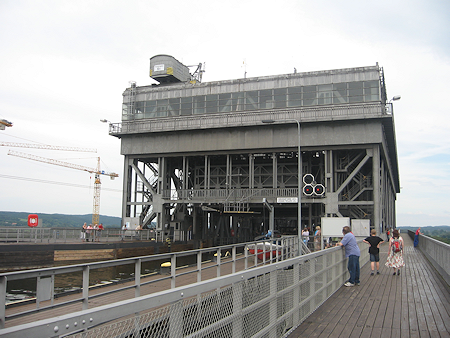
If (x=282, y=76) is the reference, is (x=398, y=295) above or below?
below

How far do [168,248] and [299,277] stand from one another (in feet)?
113

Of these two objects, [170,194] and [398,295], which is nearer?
[398,295]

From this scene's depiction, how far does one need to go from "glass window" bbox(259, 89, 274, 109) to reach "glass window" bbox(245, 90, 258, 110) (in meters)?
0.54

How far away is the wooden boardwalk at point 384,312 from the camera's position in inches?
318

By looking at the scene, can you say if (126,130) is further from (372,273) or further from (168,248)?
(372,273)

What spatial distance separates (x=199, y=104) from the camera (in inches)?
1764

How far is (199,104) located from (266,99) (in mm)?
7482

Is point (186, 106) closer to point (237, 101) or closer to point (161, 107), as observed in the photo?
point (161, 107)

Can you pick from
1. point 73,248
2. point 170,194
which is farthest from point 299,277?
point 170,194

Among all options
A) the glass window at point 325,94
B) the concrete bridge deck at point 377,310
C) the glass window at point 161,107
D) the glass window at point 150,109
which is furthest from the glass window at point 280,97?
the concrete bridge deck at point 377,310

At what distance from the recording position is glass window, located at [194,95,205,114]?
1759 inches

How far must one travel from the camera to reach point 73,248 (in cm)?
3250

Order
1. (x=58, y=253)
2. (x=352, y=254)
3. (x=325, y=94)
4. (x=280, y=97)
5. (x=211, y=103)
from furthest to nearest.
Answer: (x=211, y=103) → (x=280, y=97) → (x=325, y=94) → (x=58, y=253) → (x=352, y=254)

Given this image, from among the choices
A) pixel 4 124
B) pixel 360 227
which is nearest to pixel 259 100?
pixel 360 227
